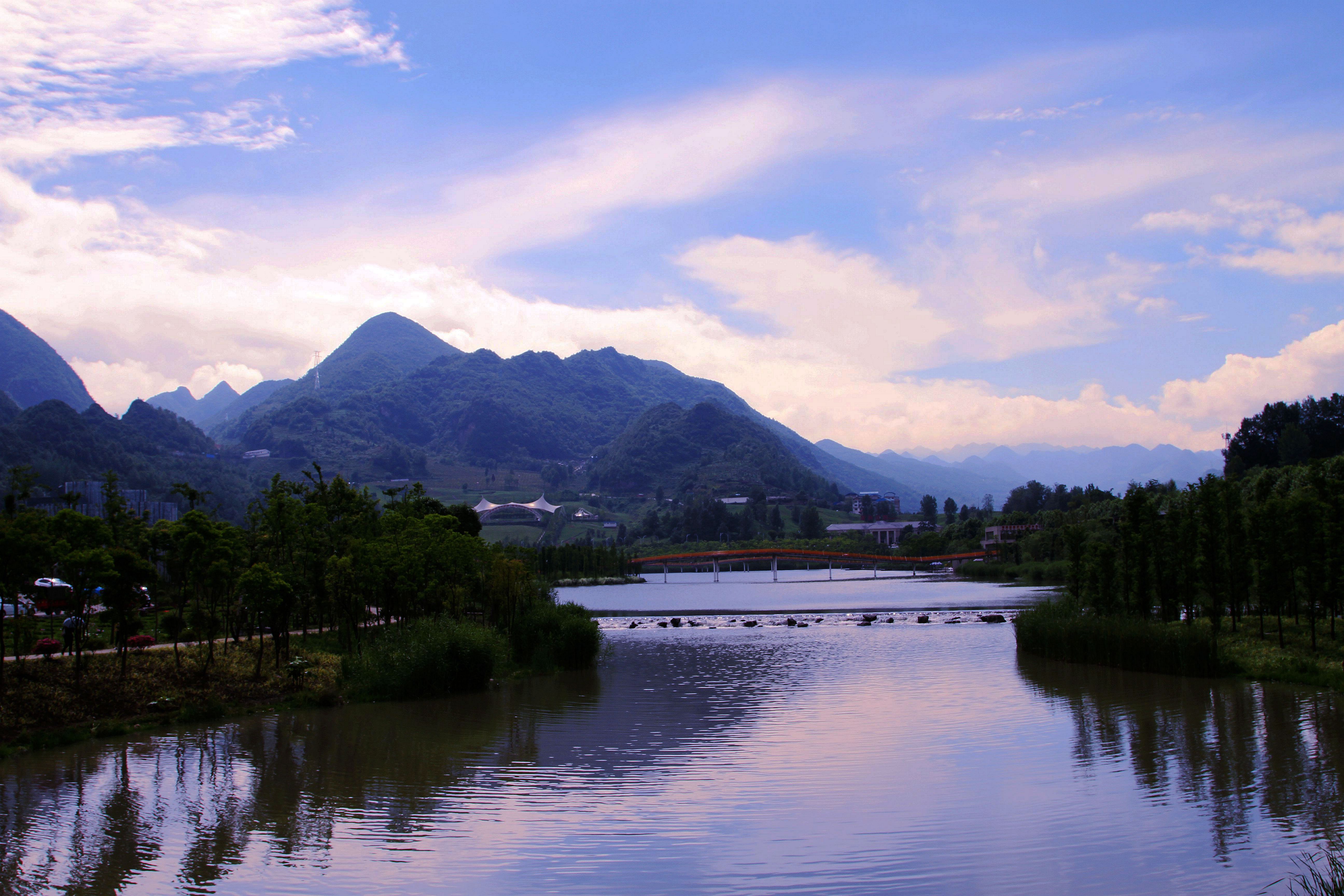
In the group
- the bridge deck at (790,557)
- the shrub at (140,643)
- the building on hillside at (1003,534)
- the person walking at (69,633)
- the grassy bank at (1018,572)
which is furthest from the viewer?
the bridge deck at (790,557)

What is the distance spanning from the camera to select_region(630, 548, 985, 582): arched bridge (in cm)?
17275

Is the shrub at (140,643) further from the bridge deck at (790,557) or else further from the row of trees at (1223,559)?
the bridge deck at (790,557)

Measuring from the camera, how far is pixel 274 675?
34031 mm

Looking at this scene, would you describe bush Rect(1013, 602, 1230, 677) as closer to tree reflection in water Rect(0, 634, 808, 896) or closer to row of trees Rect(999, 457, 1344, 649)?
row of trees Rect(999, 457, 1344, 649)

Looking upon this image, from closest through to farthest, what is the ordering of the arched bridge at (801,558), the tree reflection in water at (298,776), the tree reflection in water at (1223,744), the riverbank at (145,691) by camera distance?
the tree reflection in water at (298,776), the tree reflection in water at (1223,744), the riverbank at (145,691), the arched bridge at (801,558)

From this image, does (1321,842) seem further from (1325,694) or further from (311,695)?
(311,695)

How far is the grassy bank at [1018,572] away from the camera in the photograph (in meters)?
119

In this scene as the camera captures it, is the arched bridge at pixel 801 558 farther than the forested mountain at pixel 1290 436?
Yes

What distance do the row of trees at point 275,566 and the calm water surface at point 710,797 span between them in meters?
5.17

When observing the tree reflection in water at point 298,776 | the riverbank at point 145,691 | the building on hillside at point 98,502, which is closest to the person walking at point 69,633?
the riverbank at point 145,691

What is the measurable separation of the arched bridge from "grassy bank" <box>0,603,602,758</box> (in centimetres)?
12716

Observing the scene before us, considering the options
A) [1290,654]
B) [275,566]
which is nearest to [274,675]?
[275,566]

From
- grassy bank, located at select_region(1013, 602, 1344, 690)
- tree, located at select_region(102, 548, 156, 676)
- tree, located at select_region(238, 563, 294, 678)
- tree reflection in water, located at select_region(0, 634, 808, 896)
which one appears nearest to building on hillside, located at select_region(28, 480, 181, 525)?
tree, located at select_region(238, 563, 294, 678)

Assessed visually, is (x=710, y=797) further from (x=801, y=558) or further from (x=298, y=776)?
(x=801, y=558)
